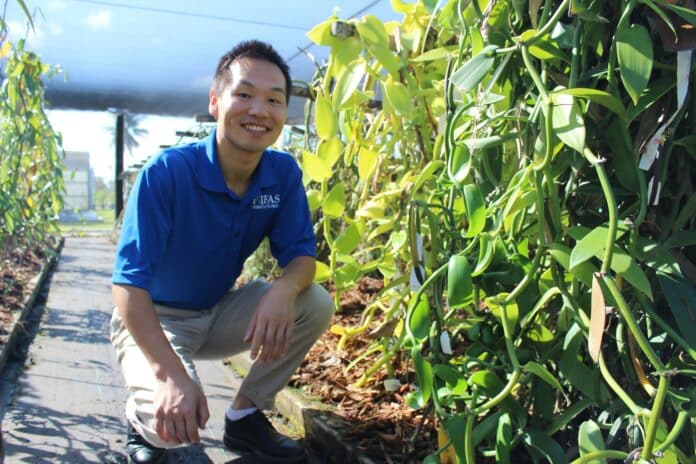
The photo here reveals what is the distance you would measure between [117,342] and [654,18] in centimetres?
109

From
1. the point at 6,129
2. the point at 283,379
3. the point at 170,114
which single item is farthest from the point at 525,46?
the point at 170,114

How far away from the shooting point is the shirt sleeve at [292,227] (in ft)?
4.50

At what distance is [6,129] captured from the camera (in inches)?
117

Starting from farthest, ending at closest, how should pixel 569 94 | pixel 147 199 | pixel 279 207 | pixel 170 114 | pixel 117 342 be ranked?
pixel 170 114, pixel 279 207, pixel 117 342, pixel 147 199, pixel 569 94

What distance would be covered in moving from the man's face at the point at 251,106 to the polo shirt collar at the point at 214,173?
0.06 m

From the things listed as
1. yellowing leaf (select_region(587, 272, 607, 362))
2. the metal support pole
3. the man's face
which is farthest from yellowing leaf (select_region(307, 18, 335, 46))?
the metal support pole

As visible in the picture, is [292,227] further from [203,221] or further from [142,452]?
[142,452]

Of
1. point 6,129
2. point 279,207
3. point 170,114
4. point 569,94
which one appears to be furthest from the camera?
point 170,114

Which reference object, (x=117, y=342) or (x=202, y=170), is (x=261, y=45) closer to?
(x=202, y=170)

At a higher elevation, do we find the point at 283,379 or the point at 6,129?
the point at 6,129

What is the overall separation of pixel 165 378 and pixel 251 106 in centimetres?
52

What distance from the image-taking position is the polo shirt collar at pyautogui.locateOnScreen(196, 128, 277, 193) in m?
1.29

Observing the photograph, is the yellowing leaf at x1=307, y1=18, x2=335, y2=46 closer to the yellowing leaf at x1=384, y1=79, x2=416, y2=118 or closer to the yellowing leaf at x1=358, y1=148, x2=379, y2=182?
the yellowing leaf at x1=384, y1=79, x2=416, y2=118

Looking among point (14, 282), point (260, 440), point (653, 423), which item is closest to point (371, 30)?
point (653, 423)
